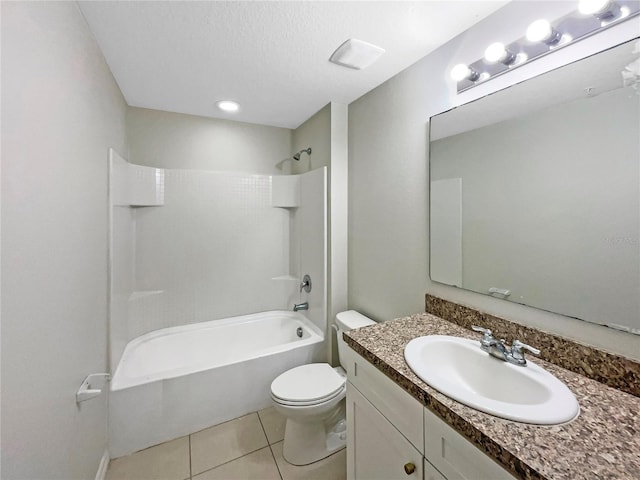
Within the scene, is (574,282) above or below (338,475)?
above

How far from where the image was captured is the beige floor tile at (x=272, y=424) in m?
1.77

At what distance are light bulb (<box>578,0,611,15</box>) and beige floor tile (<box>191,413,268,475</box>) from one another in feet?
8.47

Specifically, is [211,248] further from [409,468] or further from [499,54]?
[499,54]

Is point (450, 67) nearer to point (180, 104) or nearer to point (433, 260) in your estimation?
point (433, 260)

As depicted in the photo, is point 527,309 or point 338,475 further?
point 338,475

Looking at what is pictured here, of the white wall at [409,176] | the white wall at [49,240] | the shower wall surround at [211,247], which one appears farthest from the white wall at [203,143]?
the white wall at [409,176]

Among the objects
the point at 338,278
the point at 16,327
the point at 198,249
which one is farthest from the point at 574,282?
the point at 198,249

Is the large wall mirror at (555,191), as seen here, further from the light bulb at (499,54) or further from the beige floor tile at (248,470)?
the beige floor tile at (248,470)

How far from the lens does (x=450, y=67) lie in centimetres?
137

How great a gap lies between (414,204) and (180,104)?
2057 mm

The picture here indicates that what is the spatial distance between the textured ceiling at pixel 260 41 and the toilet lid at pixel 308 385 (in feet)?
6.48

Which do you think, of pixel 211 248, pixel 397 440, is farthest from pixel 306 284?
pixel 397 440

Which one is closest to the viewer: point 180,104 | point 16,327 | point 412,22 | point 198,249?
point 16,327

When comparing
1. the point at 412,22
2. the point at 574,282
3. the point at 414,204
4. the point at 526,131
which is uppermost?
the point at 412,22
